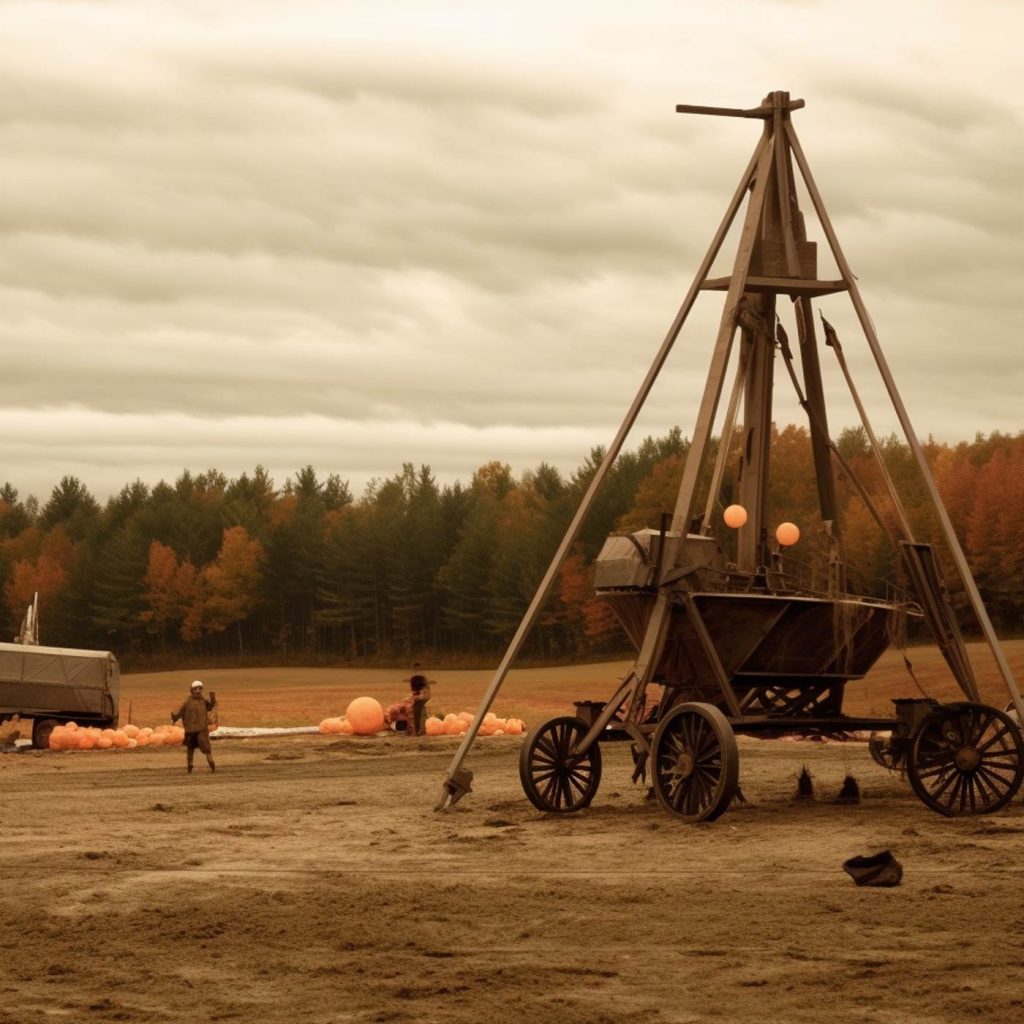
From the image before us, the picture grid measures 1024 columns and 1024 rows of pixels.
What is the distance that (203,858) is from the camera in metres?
17.7

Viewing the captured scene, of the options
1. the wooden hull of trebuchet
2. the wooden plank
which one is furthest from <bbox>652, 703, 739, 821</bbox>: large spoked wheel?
the wooden plank

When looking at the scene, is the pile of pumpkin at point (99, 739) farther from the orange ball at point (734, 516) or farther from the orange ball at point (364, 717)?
the orange ball at point (734, 516)

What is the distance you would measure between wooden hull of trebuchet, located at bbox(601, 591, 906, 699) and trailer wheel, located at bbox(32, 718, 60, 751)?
22.1m

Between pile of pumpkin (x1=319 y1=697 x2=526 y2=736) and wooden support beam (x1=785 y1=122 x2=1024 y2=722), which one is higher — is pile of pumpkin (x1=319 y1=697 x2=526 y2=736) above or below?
below

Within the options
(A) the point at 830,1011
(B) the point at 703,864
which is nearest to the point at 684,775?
(B) the point at 703,864

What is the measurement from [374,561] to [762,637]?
313 ft

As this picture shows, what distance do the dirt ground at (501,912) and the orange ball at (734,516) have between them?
3.36 m

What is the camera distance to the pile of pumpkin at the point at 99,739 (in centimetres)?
3962

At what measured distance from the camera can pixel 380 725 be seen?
41.2 metres

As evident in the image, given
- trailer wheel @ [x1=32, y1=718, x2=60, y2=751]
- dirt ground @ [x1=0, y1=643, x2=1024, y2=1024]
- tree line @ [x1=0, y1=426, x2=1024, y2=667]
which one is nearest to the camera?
dirt ground @ [x1=0, y1=643, x2=1024, y2=1024]

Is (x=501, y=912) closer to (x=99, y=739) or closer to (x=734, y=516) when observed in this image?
(x=734, y=516)

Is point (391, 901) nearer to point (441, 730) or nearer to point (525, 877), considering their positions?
point (525, 877)

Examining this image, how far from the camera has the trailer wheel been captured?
40625 mm

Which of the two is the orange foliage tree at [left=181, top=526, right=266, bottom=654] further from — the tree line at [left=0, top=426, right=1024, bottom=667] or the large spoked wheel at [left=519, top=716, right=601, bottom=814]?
the large spoked wheel at [left=519, top=716, right=601, bottom=814]
